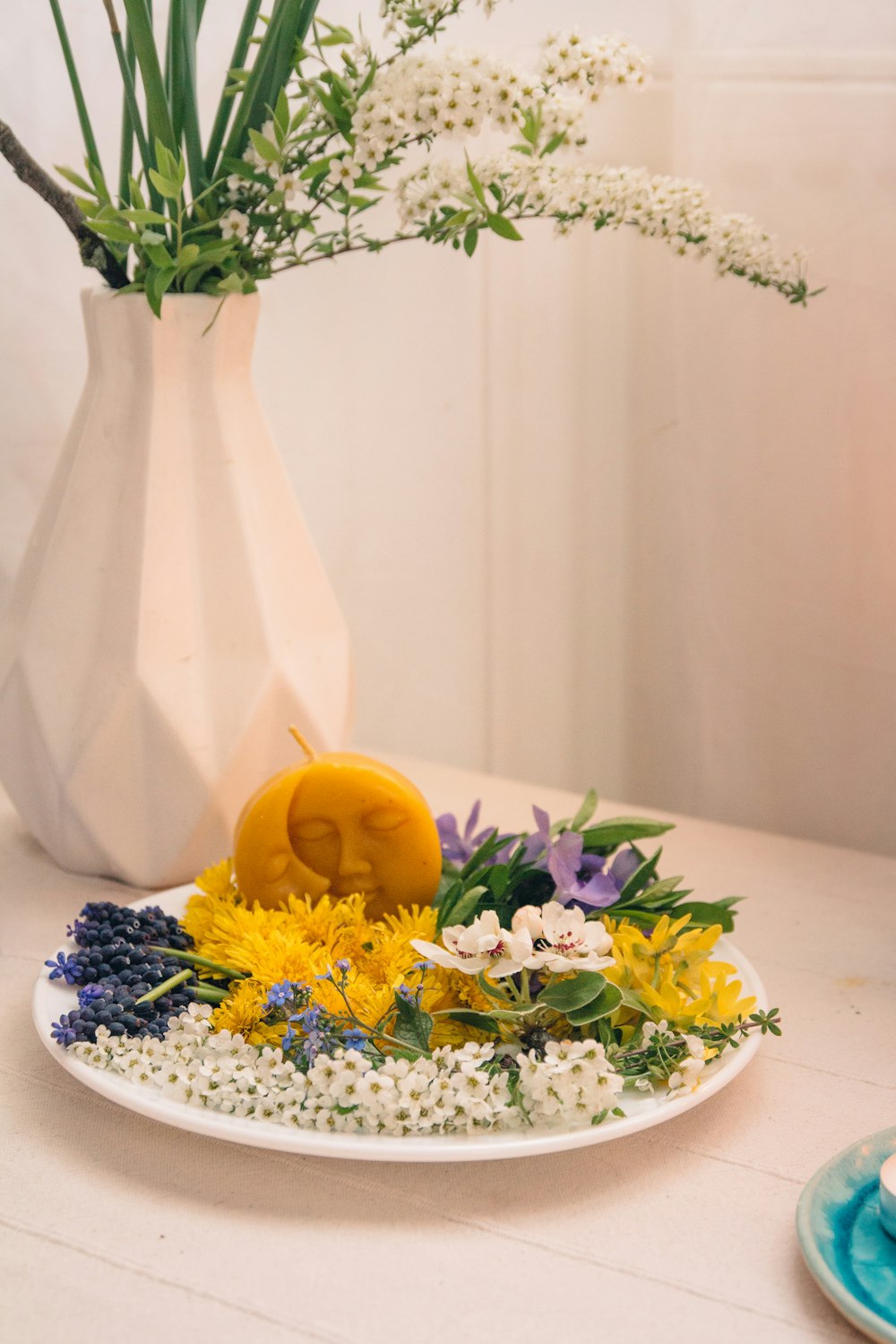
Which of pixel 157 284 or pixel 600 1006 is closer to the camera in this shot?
pixel 600 1006

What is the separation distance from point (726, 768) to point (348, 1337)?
543 millimetres

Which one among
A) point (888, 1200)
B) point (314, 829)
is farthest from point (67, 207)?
point (888, 1200)

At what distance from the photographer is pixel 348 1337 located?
0.34 m

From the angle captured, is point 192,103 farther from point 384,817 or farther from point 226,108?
point 384,817

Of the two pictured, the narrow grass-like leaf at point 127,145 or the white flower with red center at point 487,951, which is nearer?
the white flower with red center at point 487,951

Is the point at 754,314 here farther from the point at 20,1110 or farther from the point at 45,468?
the point at 20,1110

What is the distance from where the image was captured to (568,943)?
0.44 meters

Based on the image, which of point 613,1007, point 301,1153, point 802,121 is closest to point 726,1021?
point 613,1007

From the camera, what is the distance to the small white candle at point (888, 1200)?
354 mm

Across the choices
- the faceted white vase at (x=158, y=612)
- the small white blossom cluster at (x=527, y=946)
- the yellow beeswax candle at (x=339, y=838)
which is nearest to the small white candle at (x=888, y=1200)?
the small white blossom cluster at (x=527, y=946)

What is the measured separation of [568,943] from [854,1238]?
0.13m

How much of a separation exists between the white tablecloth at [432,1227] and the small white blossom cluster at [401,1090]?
0.08 feet

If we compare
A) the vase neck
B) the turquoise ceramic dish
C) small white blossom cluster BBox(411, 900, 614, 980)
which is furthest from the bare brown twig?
the turquoise ceramic dish

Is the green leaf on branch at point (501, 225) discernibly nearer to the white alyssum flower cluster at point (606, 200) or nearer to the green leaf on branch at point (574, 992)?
the white alyssum flower cluster at point (606, 200)
